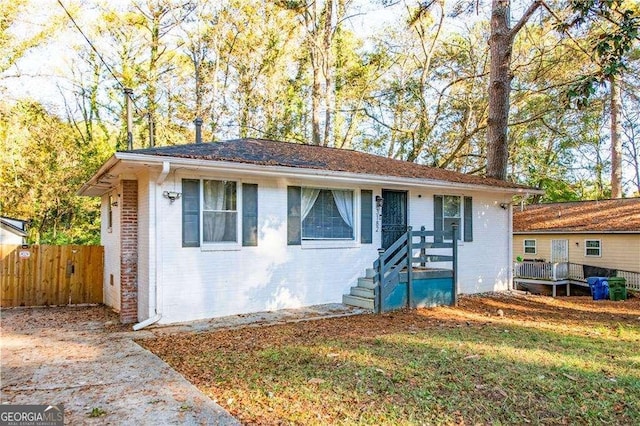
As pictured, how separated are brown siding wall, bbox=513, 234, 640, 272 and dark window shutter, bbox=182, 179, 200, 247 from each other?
675 inches

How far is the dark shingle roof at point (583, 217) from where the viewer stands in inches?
708

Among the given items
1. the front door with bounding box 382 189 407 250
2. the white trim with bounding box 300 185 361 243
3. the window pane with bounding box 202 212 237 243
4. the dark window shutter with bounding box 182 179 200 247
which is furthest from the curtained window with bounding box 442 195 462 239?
the dark window shutter with bounding box 182 179 200 247

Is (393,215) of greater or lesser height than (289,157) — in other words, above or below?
below

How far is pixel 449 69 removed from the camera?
808 inches

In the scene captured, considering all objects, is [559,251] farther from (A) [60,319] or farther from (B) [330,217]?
(A) [60,319]

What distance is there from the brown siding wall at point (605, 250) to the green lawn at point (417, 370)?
11804 millimetres

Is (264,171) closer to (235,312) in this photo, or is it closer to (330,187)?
(330,187)

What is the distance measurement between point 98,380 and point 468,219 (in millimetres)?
9119

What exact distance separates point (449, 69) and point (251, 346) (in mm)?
18304

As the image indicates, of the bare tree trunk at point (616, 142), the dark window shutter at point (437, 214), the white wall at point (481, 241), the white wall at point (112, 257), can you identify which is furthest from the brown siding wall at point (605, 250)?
the white wall at point (112, 257)

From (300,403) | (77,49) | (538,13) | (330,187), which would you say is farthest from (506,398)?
(77,49)

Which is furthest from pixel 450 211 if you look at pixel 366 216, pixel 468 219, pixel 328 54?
pixel 328 54

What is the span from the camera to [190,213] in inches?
297

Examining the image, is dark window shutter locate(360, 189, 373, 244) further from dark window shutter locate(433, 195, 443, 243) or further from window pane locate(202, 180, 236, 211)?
window pane locate(202, 180, 236, 211)
